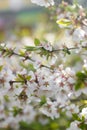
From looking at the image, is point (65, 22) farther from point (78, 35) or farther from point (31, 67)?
point (31, 67)

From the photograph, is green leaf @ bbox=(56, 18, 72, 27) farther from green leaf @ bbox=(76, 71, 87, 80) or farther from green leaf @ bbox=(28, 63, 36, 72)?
green leaf @ bbox=(76, 71, 87, 80)

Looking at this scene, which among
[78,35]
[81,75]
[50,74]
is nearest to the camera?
[81,75]

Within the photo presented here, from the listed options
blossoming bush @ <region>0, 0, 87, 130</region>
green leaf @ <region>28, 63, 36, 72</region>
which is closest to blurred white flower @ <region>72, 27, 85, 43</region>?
blossoming bush @ <region>0, 0, 87, 130</region>

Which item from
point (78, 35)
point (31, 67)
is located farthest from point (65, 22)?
point (31, 67)

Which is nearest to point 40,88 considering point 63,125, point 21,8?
point 63,125

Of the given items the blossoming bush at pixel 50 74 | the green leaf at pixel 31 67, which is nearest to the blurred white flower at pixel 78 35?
the blossoming bush at pixel 50 74

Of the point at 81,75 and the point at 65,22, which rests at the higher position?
the point at 65,22

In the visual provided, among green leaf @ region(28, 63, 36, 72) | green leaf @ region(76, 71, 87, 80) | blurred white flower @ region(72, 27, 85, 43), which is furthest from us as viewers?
blurred white flower @ region(72, 27, 85, 43)

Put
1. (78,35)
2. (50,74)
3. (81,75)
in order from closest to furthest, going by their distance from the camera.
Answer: (81,75) → (50,74) → (78,35)

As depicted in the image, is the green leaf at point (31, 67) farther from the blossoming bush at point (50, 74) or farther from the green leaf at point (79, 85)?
the green leaf at point (79, 85)

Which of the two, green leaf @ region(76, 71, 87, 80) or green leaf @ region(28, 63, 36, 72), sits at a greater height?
green leaf @ region(28, 63, 36, 72)

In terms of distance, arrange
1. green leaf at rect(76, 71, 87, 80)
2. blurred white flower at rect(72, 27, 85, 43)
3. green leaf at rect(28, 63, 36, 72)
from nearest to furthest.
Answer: green leaf at rect(76, 71, 87, 80), green leaf at rect(28, 63, 36, 72), blurred white flower at rect(72, 27, 85, 43)
